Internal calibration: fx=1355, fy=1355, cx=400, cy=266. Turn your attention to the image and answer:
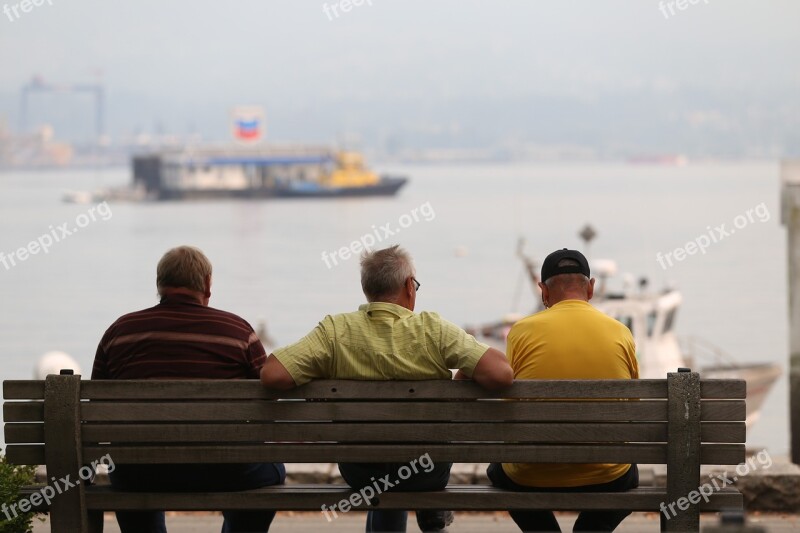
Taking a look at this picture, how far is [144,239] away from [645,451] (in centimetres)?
8259

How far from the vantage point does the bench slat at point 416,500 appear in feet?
14.8

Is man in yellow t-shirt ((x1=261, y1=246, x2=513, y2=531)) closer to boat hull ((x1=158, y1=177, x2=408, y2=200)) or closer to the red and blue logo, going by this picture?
boat hull ((x1=158, y1=177, x2=408, y2=200))

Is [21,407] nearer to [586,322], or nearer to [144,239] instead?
[586,322]

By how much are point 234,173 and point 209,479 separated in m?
130

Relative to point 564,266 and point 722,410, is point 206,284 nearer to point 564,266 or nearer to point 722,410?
point 564,266

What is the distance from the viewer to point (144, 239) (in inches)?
3356

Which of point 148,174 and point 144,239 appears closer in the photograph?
point 144,239

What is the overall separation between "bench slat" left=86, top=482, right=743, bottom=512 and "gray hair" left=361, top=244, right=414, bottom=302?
0.68 m

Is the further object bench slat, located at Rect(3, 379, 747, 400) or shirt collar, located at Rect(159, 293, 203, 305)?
shirt collar, located at Rect(159, 293, 203, 305)

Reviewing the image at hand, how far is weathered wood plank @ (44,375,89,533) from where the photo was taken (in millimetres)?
4520

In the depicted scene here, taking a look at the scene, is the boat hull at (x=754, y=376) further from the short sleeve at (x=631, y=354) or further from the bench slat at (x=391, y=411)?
the bench slat at (x=391, y=411)

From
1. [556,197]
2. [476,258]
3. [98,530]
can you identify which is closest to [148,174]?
[556,197]

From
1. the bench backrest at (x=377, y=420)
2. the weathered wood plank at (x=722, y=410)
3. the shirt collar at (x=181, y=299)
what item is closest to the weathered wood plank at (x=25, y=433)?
the bench backrest at (x=377, y=420)

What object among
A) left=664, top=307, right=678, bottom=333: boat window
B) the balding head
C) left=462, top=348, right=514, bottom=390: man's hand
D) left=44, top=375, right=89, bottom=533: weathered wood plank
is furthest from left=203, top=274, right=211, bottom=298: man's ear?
left=664, top=307, right=678, bottom=333: boat window
